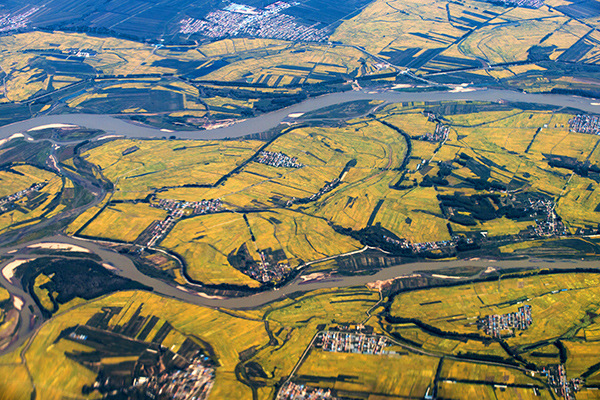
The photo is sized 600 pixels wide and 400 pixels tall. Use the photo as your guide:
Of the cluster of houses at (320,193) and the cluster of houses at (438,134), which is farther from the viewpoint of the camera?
the cluster of houses at (438,134)

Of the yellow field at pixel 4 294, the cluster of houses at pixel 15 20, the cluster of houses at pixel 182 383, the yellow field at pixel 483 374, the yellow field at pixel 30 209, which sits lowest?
the yellow field at pixel 483 374

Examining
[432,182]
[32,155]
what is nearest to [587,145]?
[432,182]

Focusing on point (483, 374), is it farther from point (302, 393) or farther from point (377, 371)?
point (302, 393)

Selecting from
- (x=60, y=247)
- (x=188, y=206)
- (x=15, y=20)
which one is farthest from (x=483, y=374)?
(x=15, y=20)

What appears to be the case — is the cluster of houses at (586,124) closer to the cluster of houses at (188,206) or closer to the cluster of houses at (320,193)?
the cluster of houses at (320,193)

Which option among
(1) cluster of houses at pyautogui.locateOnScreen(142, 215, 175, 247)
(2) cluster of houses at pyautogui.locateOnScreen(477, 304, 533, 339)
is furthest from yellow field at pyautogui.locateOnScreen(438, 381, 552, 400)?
(1) cluster of houses at pyautogui.locateOnScreen(142, 215, 175, 247)

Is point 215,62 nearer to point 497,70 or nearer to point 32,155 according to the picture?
point 32,155

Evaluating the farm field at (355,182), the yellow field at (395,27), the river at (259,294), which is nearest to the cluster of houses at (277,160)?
the farm field at (355,182)
